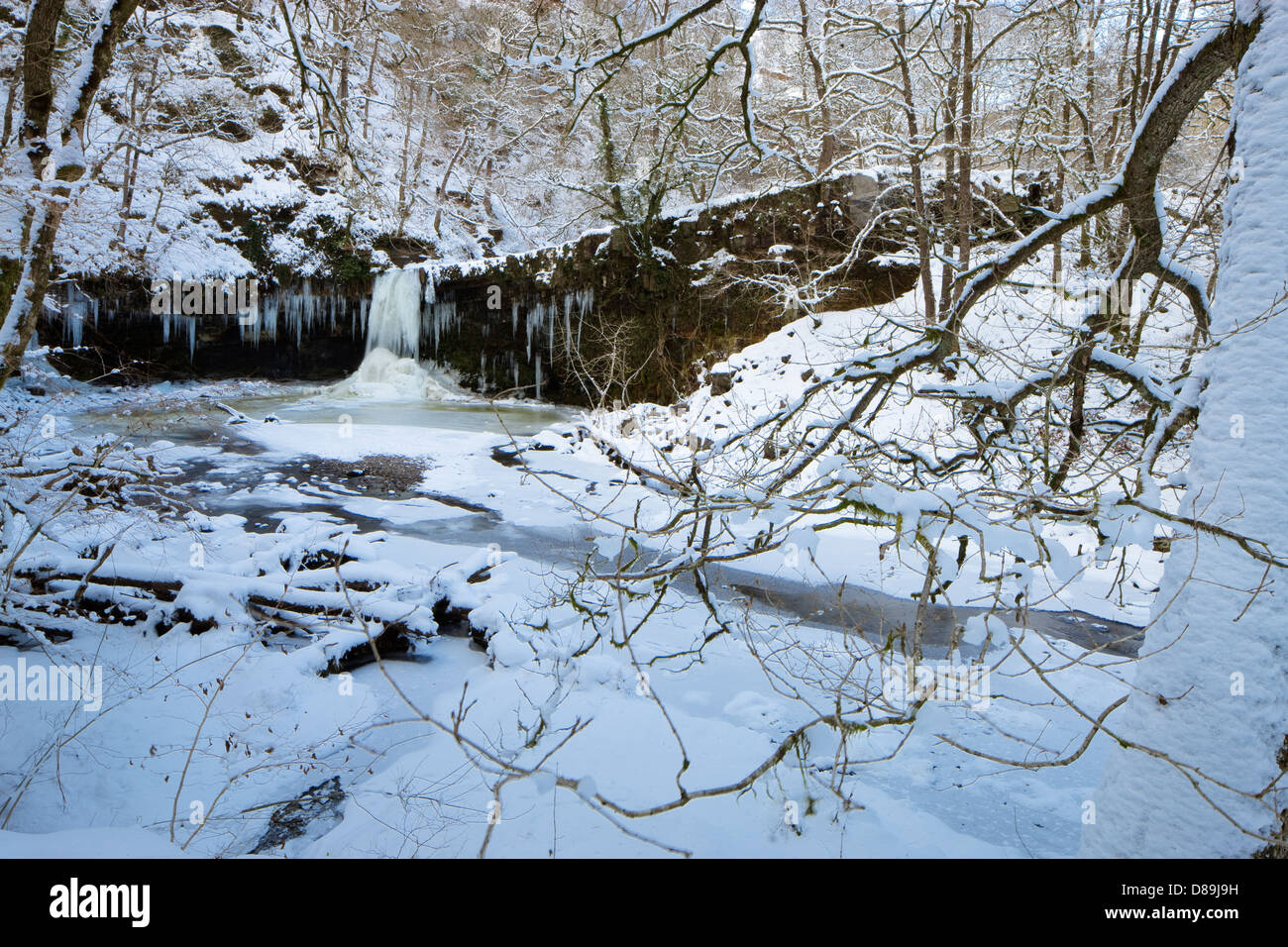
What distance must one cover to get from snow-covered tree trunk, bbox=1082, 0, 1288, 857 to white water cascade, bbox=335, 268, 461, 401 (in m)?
18.9

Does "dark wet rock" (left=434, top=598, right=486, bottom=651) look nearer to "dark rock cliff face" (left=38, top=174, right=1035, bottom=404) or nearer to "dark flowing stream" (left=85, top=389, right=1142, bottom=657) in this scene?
"dark flowing stream" (left=85, top=389, right=1142, bottom=657)

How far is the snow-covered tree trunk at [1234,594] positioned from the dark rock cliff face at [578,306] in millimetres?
8267

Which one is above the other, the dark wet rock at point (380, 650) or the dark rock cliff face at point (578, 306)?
the dark rock cliff face at point (578, 306)

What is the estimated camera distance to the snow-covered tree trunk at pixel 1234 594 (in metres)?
2.07

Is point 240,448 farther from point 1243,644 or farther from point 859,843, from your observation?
point 1243,644

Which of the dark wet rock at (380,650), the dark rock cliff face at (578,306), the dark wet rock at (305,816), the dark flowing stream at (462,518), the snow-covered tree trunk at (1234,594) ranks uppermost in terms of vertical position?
the dark rock cliff face at (578,306)

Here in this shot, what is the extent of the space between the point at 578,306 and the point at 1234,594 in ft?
54.1

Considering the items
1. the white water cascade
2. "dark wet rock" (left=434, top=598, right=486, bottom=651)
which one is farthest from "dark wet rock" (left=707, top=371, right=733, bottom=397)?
"dark wet rock" (left=434, top=598, right=486, bottom=651)

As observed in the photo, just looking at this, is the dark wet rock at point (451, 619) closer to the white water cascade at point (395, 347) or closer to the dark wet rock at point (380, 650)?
the dark wet rock at point (380, 650)

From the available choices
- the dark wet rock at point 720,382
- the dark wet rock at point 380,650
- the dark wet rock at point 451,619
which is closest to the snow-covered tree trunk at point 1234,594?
the dark wet rock at point 380,650

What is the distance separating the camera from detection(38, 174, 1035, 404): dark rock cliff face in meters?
14.5

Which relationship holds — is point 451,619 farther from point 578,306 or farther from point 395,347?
point 395,347

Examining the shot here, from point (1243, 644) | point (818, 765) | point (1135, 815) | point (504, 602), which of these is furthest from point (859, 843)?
point (504, 602)

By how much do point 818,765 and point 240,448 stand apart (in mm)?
12059
